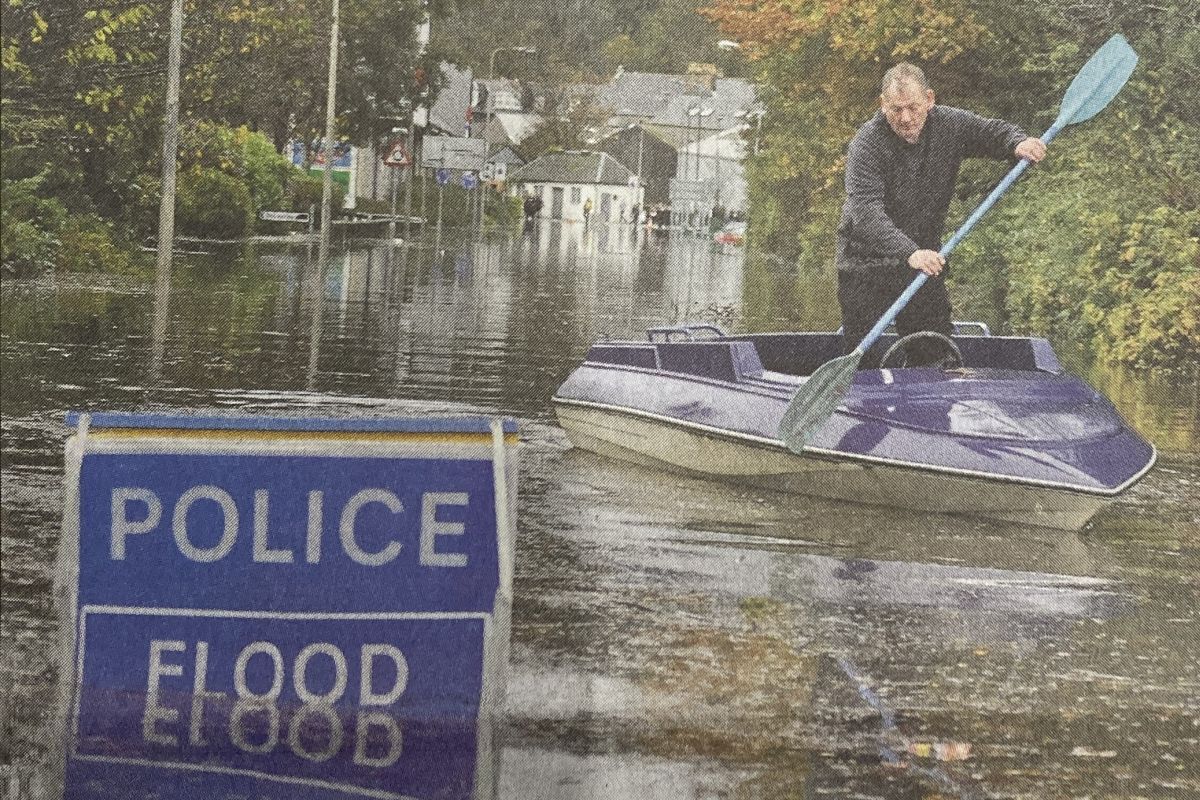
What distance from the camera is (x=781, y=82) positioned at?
162 feet

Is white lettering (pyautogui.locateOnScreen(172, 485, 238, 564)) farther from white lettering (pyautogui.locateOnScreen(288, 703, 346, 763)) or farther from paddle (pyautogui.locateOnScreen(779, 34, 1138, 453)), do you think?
paddle (pyautogui.locateOnScreen(779, 34, 1138, 453))

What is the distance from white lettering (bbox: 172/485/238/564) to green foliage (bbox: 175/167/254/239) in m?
40.8

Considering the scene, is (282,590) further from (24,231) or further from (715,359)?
(24,231)

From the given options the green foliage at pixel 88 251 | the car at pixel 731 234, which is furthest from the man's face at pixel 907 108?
the car at pixel 731 234

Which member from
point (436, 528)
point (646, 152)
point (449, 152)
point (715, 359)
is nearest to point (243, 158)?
point (449, 152)

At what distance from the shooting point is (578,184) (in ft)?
451

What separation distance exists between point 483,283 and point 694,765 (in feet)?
105

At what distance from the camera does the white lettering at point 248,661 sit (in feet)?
24.2

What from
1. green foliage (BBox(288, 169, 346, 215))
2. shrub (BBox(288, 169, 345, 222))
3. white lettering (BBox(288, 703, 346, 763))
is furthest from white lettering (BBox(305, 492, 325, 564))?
shrub (BBox(288, 169, 345, 222))

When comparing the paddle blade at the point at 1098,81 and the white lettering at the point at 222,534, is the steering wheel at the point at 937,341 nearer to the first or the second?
the paddle blade at the point at 1098,81

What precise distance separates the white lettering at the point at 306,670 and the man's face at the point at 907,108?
9.11 m

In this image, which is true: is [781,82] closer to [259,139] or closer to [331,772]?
[259,139]

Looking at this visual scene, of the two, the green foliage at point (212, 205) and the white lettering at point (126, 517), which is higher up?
the white lettering at point (126, 517)

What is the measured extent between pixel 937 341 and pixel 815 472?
8.19 feet
